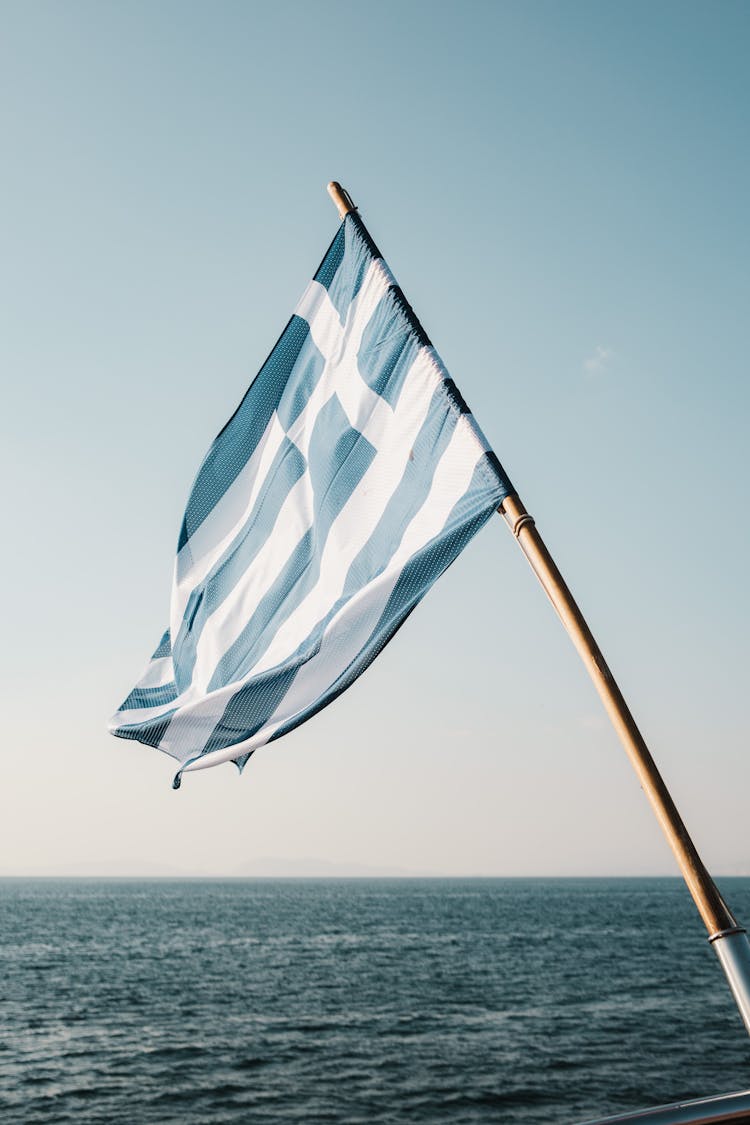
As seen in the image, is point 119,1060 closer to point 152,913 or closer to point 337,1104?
point 337,1104

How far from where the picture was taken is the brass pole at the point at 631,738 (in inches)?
93.8

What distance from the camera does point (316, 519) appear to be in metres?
4.70

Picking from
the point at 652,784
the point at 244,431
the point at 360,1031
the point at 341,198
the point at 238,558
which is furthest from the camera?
the point at 360,1031

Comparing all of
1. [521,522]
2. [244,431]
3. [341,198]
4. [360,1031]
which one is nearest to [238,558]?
[244,431]

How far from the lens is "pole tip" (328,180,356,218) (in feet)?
14.2

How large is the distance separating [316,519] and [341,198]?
1590mm

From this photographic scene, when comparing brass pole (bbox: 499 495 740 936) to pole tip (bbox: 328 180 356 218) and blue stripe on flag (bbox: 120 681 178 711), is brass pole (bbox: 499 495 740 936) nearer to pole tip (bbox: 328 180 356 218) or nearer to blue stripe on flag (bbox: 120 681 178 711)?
pole tip (bbox: 328 180 356 218)

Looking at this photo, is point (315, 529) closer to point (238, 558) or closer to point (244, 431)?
point (238, 558)

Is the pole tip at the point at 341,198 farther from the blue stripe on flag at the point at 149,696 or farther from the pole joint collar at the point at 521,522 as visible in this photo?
the blue stripe on flag at the point at 149,696

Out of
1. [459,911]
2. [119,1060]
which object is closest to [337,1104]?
[119,1060]

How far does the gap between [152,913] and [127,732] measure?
388 feet

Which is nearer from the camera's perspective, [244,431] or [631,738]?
[631,738]

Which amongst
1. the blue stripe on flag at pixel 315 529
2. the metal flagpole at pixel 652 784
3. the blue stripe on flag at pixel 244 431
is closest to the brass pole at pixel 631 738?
the metal flagpole at pixel 652 784

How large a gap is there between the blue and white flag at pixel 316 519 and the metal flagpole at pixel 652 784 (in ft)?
1.46
